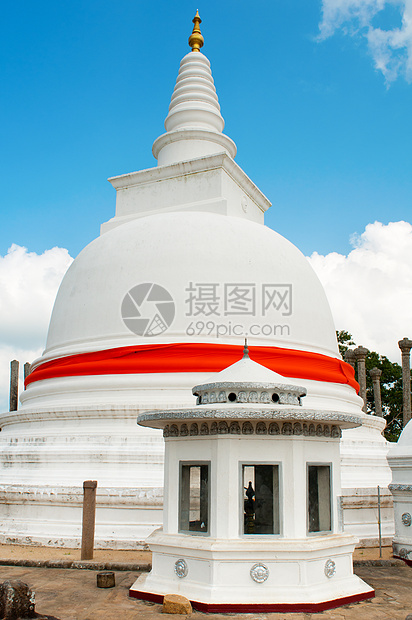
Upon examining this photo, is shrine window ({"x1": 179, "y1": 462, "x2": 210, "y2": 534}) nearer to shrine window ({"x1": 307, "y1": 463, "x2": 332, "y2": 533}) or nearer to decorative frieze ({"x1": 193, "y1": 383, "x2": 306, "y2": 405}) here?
decorative frieze ({"x1": 193, "y1": 383, "x2": 306, "y2": 405})

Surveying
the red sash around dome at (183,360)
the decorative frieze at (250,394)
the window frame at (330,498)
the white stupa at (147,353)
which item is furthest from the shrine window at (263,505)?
the red sash around dome at (183,360)

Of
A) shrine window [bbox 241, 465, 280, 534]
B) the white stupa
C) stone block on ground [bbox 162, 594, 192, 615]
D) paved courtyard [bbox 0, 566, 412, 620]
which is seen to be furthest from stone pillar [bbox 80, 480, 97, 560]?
shrine window [bbox 241, 465, 280, 534]

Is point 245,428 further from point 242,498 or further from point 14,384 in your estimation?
point 14,384

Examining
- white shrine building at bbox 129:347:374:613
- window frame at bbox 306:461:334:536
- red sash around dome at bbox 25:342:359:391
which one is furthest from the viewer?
red sash around dome at bbox 25:342:359:391

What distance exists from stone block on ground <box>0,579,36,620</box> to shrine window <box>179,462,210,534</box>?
185 cm

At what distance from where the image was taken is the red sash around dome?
12.4 m

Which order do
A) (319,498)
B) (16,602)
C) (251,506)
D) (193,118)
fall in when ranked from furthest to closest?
1. (193,118)
2. (319,498)
3. (251,506)
4. (16,602)

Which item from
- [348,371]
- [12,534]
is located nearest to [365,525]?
[348,371]

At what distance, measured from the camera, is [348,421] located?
7.17 m

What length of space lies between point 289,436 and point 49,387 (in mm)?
8019

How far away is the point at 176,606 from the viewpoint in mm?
6195

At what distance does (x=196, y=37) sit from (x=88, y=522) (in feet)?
56.8

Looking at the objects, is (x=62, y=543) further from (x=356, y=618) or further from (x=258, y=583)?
(x=356, y=618)

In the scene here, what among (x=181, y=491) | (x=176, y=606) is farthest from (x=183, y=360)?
(x=176, y=606)
